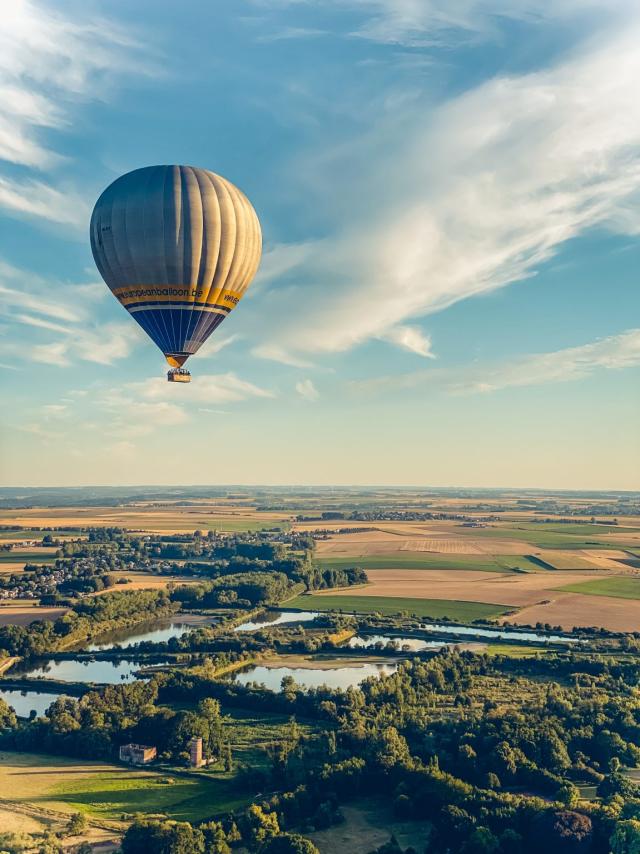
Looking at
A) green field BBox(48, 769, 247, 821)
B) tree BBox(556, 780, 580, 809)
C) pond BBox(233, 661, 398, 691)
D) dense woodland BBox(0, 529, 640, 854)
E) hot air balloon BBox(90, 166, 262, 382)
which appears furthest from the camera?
pond BBox(233, 661, 398, 691)

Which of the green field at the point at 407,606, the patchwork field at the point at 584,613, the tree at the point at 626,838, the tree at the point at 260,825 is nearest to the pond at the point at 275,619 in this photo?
the green field at the point at 407,606

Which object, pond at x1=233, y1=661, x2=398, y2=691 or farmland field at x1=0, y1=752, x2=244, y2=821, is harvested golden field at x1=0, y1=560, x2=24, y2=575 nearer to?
pond at x1=233, y1=661, x2=398, y2=691

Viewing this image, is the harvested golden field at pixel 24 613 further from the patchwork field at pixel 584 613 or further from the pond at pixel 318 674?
the patchwork field at pixel 584 613

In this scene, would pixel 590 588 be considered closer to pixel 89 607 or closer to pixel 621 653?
pixel 621 653

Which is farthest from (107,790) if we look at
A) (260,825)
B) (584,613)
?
(584,613)

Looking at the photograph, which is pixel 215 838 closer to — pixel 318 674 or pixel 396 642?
pixel 318 674

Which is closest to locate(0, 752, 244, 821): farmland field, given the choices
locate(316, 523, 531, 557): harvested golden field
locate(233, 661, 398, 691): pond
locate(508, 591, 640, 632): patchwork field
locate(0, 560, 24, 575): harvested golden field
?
locate(233, 661, 398, 691): pond

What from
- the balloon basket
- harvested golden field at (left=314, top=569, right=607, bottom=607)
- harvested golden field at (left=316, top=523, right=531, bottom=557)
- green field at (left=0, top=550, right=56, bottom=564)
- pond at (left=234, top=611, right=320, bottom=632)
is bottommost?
pond at (left=234, top=611, right=320, bottom=632)
